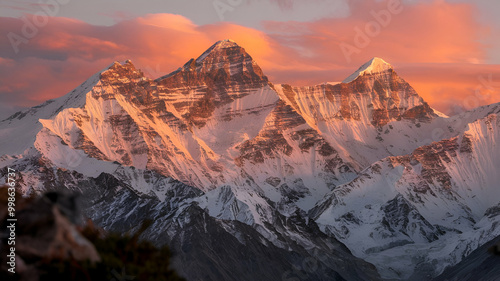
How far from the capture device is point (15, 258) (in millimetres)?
39969

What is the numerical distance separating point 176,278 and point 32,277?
29.7 feet

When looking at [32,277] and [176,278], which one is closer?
[32,277]

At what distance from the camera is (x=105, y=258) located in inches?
1681

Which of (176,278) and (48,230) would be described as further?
(176,278)

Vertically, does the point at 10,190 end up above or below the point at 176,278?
above

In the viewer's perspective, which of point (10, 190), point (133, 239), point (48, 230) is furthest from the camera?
point (133, 239)

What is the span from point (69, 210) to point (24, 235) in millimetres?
2644

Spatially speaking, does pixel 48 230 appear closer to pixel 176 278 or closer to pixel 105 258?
pixel 105 258

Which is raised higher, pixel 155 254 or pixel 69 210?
pixel 69 210

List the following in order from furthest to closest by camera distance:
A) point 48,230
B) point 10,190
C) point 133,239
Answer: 1. point 133,239
2. point 10,190
3. point 48,230

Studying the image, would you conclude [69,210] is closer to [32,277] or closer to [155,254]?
[32,277]

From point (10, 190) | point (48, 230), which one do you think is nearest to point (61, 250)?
point (48, 230)

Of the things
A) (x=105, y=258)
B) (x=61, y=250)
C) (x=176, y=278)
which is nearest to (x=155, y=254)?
(x=176, y=278)

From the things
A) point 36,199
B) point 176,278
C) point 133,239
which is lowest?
point 176,278
